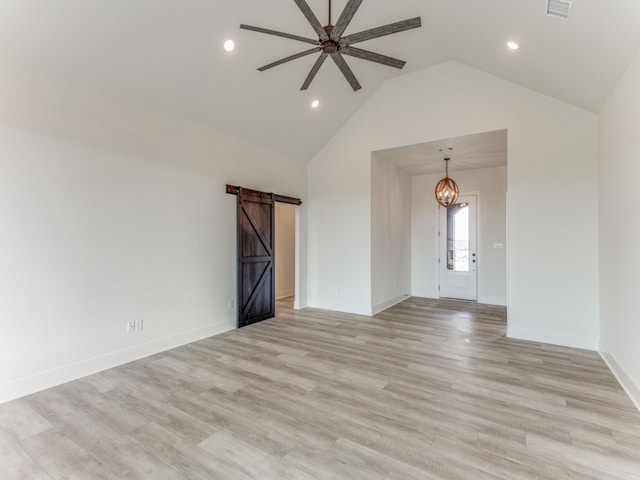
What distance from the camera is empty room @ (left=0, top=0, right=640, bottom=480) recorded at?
2328 millimetres

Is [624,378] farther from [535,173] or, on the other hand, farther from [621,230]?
[535,173]

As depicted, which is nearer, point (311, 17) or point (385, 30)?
point (311, 17)

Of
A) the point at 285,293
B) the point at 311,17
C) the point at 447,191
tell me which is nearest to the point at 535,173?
the point at 447,191

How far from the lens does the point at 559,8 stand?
2684 mm

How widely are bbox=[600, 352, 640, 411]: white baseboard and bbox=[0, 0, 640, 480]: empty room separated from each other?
26 mm

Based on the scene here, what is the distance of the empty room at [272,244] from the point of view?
2328 mm

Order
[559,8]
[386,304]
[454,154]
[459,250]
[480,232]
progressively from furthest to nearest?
[459,250], [480,232], [386,304], [454,154], [559,8]

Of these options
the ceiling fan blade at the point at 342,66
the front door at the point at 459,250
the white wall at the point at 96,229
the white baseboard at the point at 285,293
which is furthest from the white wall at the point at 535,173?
the white baseboard at the point at 285,293

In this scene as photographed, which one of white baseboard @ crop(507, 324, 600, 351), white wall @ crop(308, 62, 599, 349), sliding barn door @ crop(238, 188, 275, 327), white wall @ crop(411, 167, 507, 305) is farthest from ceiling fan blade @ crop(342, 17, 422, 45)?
white wall @ crop(411, 167, 507, 305)

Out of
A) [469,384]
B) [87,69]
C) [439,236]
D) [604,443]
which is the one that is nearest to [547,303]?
[469,384]

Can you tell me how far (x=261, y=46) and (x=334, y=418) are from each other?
4.17m

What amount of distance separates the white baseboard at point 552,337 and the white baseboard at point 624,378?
0.35m

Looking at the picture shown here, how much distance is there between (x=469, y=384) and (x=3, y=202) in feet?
15.4

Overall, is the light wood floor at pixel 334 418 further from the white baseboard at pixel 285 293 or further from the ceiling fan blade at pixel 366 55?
the white baseboard at pixel 285 293
